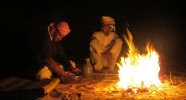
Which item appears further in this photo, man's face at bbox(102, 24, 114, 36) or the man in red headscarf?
man's face at bbox(102, 24, 114, 36)

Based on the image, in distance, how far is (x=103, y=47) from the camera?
28.4ft

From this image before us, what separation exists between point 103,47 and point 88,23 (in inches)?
245

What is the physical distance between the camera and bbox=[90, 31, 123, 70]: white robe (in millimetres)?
8305

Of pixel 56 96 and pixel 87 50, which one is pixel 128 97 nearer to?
pixel 56 96

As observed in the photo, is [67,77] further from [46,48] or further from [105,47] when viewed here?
[105,47]

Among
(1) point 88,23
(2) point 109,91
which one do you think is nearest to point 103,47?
(2) point 109,91

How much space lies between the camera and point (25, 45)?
10.7 m

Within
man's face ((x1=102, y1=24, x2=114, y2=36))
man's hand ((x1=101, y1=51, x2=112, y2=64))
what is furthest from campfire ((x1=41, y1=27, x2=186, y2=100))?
man's face ((x1=102, y1=24, x2=114, y2=36))

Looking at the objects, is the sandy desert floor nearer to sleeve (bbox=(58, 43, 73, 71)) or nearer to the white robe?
sleeve (bbox=(58, 43, 73, 71))

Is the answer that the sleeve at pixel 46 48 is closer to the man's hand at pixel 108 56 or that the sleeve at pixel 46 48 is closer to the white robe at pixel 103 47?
the white robe at pixel 103 47

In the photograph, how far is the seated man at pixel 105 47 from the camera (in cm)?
831

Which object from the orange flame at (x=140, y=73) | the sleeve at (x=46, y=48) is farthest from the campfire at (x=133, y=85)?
the sleeve at (x=46, y=48)

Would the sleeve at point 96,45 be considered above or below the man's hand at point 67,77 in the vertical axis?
above

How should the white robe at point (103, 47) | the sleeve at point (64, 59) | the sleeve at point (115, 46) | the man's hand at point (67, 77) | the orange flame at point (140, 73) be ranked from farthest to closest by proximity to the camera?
the sleeve at point (115, 46)
the white robe at point (103, 47)
the sleeve at point (64, 59)
the man's hand at point (67, 77)
the orange flame at point (140, 73)
